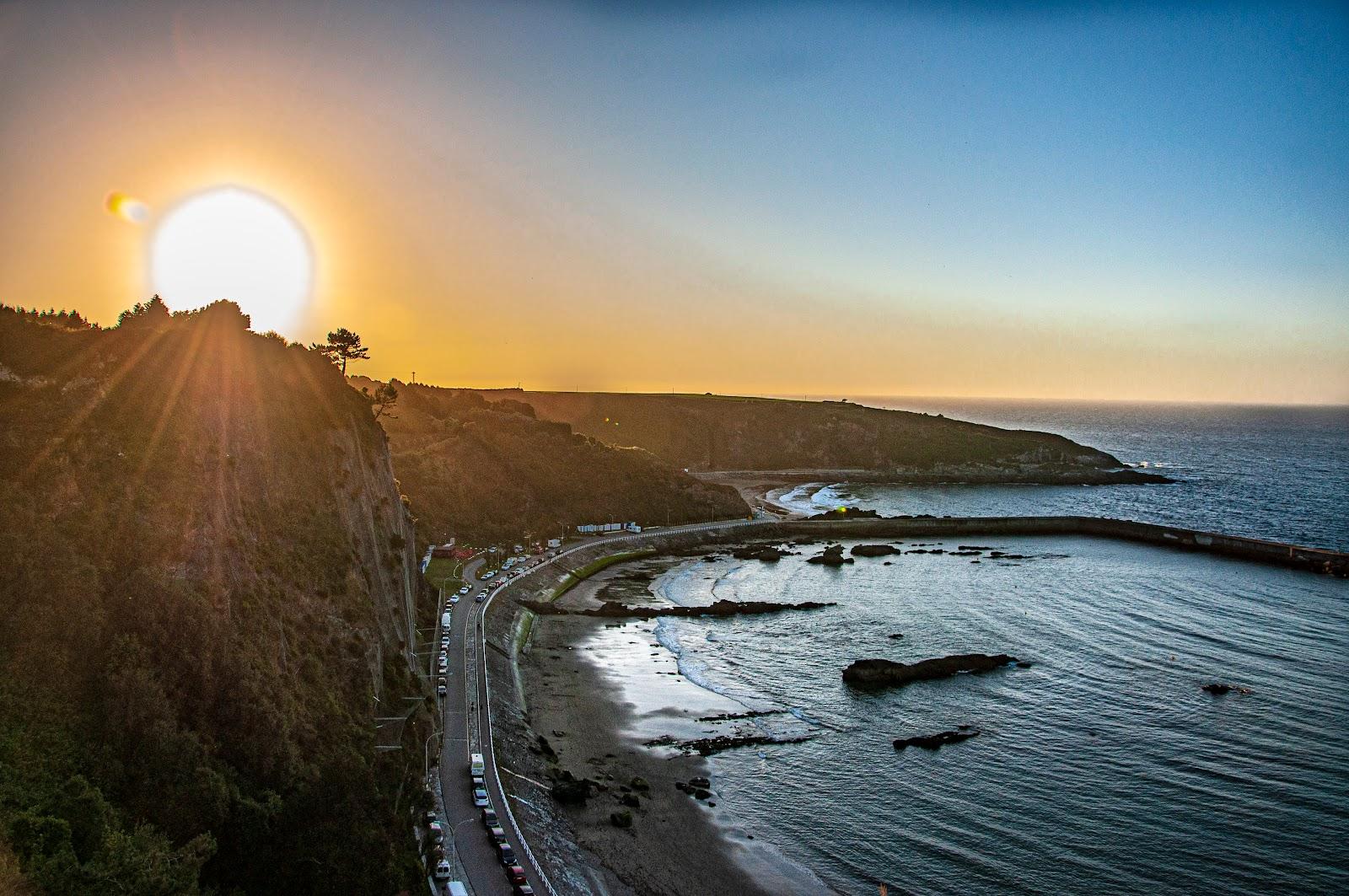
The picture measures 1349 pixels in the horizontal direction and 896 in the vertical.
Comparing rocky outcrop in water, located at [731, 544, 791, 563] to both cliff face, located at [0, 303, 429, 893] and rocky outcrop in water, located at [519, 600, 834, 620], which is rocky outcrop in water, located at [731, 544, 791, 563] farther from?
cliff face, located at [0, 303, 429, 893]

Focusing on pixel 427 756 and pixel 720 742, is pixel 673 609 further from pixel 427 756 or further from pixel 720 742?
pixel 427 756

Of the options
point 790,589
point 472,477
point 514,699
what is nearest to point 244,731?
point 514,699

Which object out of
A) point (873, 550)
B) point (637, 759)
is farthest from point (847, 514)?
point (637, 759)

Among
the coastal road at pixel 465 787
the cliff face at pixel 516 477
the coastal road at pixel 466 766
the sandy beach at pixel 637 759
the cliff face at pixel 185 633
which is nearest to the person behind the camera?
→ the cliff face at pixel 185 633

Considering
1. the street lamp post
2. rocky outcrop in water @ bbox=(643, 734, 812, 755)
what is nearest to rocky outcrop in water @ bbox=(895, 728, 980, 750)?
rocky outcrop in water @ bbox=(643, 734, 812, 755)

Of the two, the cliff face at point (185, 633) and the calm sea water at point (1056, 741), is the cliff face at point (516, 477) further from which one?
the cliff face at point (185, 633)

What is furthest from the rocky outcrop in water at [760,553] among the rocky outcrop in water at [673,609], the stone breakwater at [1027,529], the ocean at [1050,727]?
the rocky outcrop in water at [673,609]
